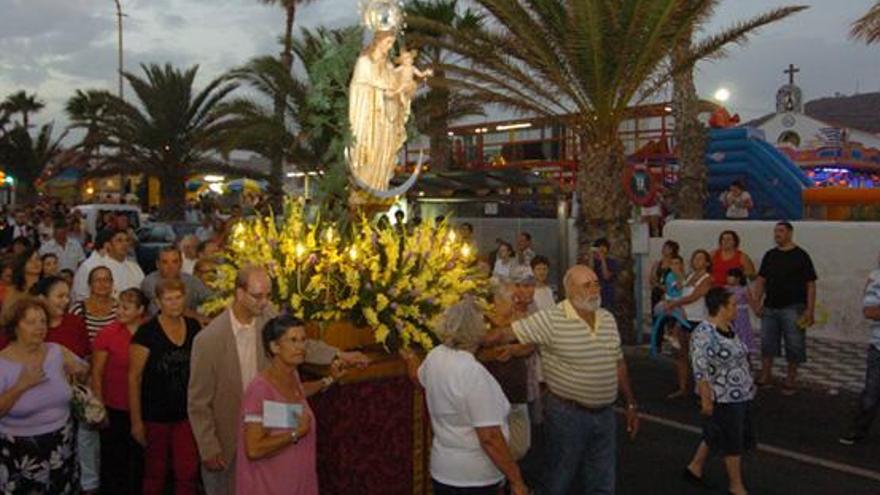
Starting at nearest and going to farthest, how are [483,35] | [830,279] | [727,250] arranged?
1. [727,250]
2. [483,35]
3. [830,279]

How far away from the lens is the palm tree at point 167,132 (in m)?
24.9

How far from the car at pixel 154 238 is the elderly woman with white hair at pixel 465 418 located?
46.3 feet

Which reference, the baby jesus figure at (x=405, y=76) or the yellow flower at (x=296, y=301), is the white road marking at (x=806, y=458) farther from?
the yellow flower at (x=296, y=301)

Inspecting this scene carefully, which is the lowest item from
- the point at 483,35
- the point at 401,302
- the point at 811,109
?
the point at 401,302

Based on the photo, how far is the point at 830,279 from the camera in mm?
12977

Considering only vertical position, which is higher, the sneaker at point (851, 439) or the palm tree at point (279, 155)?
the palm tree at point (279, 155)

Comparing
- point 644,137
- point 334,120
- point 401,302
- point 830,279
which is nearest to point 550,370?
point 401,302

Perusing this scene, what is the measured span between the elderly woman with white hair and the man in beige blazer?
3.48 ft

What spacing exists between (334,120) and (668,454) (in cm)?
389

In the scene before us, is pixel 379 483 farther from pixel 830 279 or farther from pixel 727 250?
pixel 830 279

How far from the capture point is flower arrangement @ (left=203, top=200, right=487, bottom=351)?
5.30m

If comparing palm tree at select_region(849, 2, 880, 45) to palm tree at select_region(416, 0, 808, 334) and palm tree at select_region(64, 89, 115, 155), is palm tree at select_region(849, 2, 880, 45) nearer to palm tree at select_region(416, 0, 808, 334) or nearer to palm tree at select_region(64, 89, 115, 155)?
palm tree at select_region(416, 0, 808, 334)

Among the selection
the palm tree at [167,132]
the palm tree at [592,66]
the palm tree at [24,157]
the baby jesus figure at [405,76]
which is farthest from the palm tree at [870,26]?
the palm tree at [24,157]

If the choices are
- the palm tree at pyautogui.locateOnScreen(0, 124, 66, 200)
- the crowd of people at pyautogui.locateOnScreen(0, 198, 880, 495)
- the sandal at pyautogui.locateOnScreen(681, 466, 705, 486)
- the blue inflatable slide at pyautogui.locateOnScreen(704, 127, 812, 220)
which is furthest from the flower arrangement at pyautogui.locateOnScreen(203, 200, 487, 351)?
the palm tree at pyautogui.locateOnScreen(0, 124, 66, 200)
